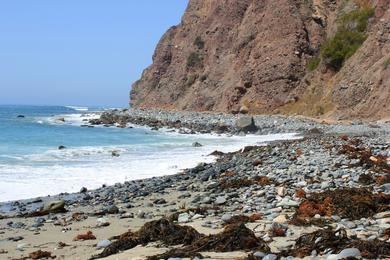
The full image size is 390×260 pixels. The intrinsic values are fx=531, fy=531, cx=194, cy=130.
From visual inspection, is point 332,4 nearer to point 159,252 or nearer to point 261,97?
point 261,97

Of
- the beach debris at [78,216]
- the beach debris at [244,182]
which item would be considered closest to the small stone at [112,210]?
the beach debris at [78,216]

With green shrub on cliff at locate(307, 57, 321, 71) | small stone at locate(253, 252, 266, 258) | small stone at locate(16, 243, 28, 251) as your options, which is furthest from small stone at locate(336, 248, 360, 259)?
green shrub on cliff at locate(307, 57, 321, 71)

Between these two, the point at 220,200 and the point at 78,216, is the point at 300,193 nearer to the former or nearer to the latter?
the point at 220,200

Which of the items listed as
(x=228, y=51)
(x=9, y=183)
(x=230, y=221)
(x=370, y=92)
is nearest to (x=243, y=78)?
(x=228, y=51)

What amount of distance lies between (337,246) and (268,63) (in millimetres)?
46069

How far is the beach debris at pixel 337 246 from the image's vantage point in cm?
502

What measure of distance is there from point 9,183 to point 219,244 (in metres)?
9.68

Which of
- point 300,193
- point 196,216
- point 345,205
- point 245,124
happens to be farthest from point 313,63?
point 345,205

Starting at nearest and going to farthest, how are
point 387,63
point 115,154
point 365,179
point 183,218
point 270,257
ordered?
point 270,257, point 183,218, point 365,179, point 115,154, point 387,63

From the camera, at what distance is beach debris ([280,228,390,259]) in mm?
5016

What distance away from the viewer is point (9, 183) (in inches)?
556

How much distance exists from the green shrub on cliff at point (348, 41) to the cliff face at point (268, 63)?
2.64ft

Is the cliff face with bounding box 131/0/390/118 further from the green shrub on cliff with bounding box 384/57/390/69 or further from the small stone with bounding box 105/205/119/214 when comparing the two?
the small stone with bounding box 105/205/119/214

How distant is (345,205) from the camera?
7652 mm
